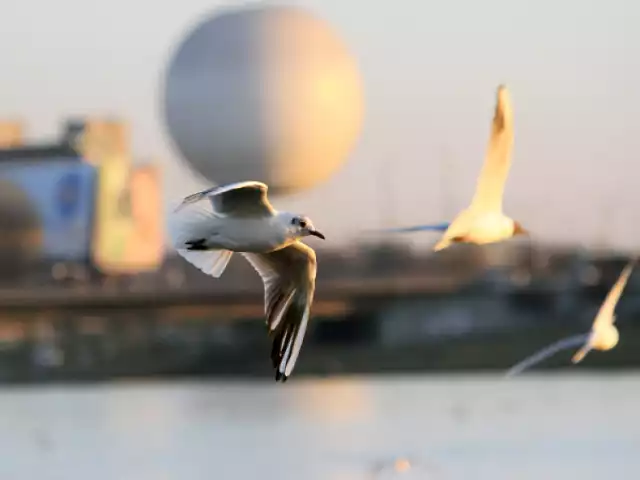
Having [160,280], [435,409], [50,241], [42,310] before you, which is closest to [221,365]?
[42,310]

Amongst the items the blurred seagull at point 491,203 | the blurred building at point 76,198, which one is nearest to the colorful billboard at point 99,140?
the blurred building at point 76,198

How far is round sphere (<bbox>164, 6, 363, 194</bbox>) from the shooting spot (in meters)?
44.2

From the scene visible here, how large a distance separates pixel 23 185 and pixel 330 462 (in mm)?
52118

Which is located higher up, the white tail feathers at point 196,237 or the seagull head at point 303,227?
the seagull head at point 303,227

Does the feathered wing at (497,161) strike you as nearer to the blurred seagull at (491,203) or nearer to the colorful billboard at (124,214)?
the blurred seagull at (491,203)

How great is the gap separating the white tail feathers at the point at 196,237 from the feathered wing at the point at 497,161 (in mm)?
2419

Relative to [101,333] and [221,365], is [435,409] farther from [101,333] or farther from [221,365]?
[101,333]

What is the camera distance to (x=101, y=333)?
2141 inches

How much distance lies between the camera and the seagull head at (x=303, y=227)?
12336 millimetres

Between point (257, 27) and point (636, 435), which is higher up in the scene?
point (257, 27)

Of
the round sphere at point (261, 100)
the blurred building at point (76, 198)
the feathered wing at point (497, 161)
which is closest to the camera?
the feathered wing at point (497, 161)

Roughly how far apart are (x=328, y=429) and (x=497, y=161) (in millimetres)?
22807

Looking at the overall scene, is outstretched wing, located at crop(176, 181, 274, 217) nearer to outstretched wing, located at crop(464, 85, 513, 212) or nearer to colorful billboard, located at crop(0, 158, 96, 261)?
outstretched wing, located at crop(464, 85, 513, 212)

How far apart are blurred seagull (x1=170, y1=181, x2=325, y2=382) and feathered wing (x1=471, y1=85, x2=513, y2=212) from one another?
2017 mm
